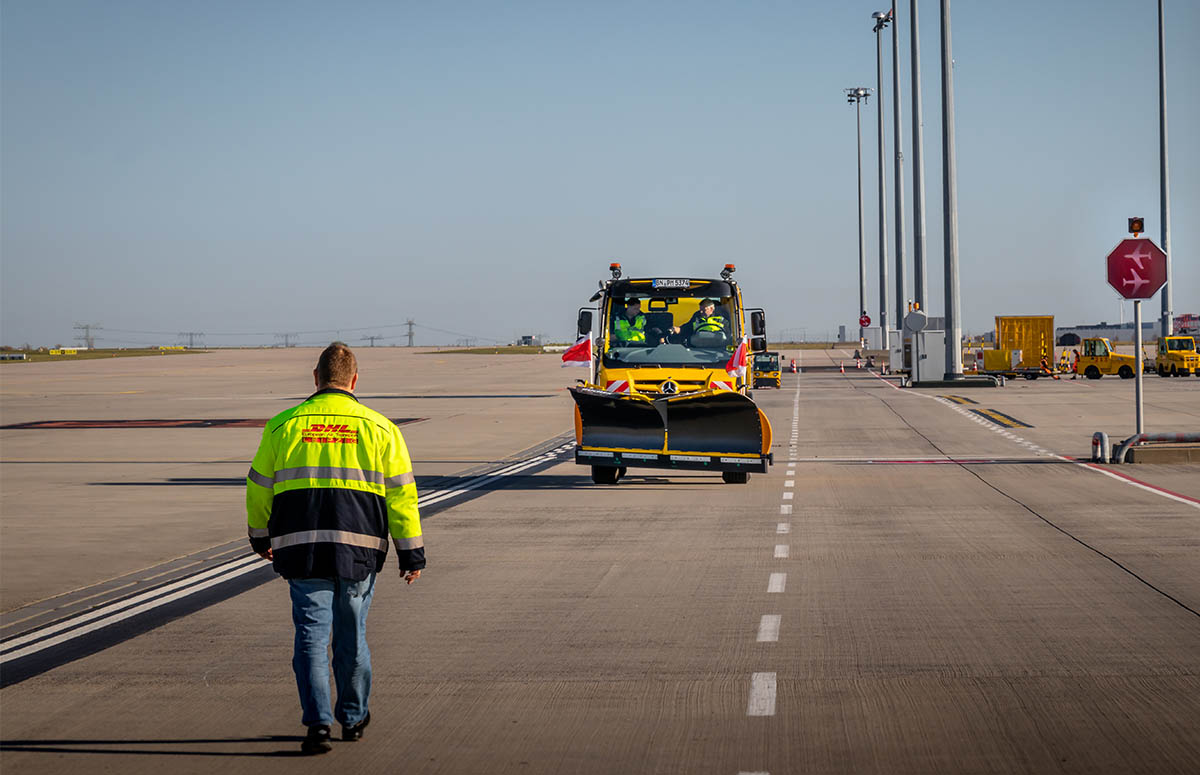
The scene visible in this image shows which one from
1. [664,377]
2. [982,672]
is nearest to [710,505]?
[664,377]

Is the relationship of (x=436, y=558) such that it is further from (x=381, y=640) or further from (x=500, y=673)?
(x=500, y=673)

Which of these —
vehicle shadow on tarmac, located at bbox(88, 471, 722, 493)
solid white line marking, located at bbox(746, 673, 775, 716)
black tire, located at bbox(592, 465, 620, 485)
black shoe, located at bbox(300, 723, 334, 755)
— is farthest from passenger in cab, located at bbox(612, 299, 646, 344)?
black shoe, located at bbox(300, 723, 334, 755)

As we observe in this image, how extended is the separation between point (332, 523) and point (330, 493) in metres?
0.14

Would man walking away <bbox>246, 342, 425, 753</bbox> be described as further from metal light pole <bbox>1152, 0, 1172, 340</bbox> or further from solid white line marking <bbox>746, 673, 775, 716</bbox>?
metal light pole <bbox>1152, 0, 1172, 340</bbox>

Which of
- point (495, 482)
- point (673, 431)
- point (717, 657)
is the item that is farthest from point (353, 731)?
point (495, 482)

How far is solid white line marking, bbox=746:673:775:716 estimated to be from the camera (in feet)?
22.0

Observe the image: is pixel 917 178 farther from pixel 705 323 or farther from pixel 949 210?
pixel 705 323

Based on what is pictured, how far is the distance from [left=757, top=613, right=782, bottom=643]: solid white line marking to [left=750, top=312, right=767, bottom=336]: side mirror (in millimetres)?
10146

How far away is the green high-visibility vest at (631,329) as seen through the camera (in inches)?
758

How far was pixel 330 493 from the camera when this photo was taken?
626 cm

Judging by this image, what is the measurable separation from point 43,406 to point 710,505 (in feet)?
106

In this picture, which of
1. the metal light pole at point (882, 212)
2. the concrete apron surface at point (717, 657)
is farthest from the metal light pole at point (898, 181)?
the concrete apron surface at point (717, 657)

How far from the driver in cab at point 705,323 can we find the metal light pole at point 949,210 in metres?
33.2

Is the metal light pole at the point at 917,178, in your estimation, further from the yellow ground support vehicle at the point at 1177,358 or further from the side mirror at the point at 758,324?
the side mirror at the point at 758,324
